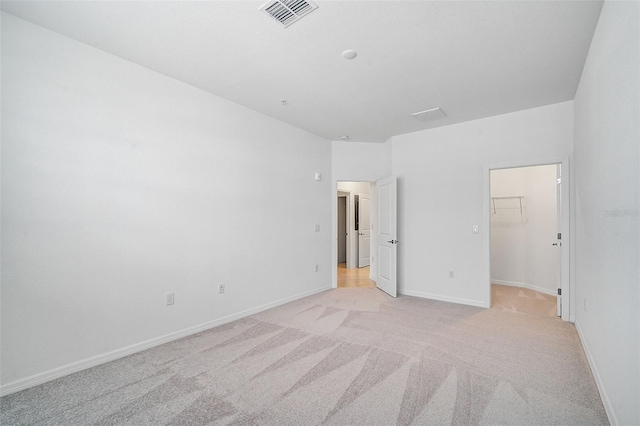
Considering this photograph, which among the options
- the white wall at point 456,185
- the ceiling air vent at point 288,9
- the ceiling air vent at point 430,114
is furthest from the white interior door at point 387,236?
the ceiling air vent at point 288,9

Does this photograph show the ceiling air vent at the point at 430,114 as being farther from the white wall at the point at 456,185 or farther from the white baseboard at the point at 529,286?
the white baseboard at the point at 529,286

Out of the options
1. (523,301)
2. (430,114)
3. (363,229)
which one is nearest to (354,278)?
(363,229)

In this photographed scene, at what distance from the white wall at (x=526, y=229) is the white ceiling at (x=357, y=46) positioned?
2061 mm

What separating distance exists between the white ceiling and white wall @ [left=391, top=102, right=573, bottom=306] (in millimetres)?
395

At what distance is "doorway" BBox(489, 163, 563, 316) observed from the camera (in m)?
4.82

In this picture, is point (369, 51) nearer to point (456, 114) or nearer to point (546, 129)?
point (456, 114)

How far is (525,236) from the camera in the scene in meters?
5.34

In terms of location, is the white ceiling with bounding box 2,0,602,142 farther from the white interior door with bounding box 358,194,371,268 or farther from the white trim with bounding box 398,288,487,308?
the white interior door with bounding box 358,194,371,268

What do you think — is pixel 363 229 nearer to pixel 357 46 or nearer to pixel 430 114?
pixel 430 114

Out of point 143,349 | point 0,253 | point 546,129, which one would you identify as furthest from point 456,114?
point 0,253

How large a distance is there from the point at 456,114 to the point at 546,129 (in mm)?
1088

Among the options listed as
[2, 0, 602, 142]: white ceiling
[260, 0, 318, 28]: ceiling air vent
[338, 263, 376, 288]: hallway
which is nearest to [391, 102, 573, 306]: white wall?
[2, 0, 602, 142]: white ceiling

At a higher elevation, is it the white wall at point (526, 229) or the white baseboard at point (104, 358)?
the white wall at point (526, 229)

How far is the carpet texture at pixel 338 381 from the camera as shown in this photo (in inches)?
73.6
